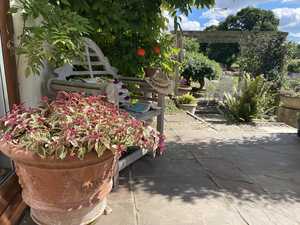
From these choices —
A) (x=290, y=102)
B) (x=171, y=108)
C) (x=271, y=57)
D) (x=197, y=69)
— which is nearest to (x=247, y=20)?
(x=271, y=57)

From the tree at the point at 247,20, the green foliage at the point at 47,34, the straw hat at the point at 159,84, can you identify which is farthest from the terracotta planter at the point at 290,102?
the tree at the point at 247,20

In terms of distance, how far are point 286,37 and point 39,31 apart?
7.42m

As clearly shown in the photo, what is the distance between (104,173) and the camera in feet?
4.91

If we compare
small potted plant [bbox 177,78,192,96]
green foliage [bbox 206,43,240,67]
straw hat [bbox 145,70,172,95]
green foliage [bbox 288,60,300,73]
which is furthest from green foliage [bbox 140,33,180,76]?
green foliage [bbox 206,43,240,67]

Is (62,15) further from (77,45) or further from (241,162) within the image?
(241,162)

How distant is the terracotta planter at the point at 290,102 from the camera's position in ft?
20.2

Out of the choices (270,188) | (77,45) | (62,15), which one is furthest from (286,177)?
(62,15)

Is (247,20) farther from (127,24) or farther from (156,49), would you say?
(127,24)

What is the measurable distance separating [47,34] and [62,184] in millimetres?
864

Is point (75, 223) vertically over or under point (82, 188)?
under

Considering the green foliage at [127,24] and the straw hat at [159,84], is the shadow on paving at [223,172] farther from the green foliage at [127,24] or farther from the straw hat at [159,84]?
the green foliage at [127,24]

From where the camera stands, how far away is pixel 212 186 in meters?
2.21

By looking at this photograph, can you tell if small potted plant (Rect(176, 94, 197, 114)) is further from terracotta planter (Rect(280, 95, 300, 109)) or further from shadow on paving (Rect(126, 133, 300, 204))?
shadow on paving (Rect(126, 133, 300, 204))

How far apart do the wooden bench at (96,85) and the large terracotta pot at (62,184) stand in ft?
1.88
